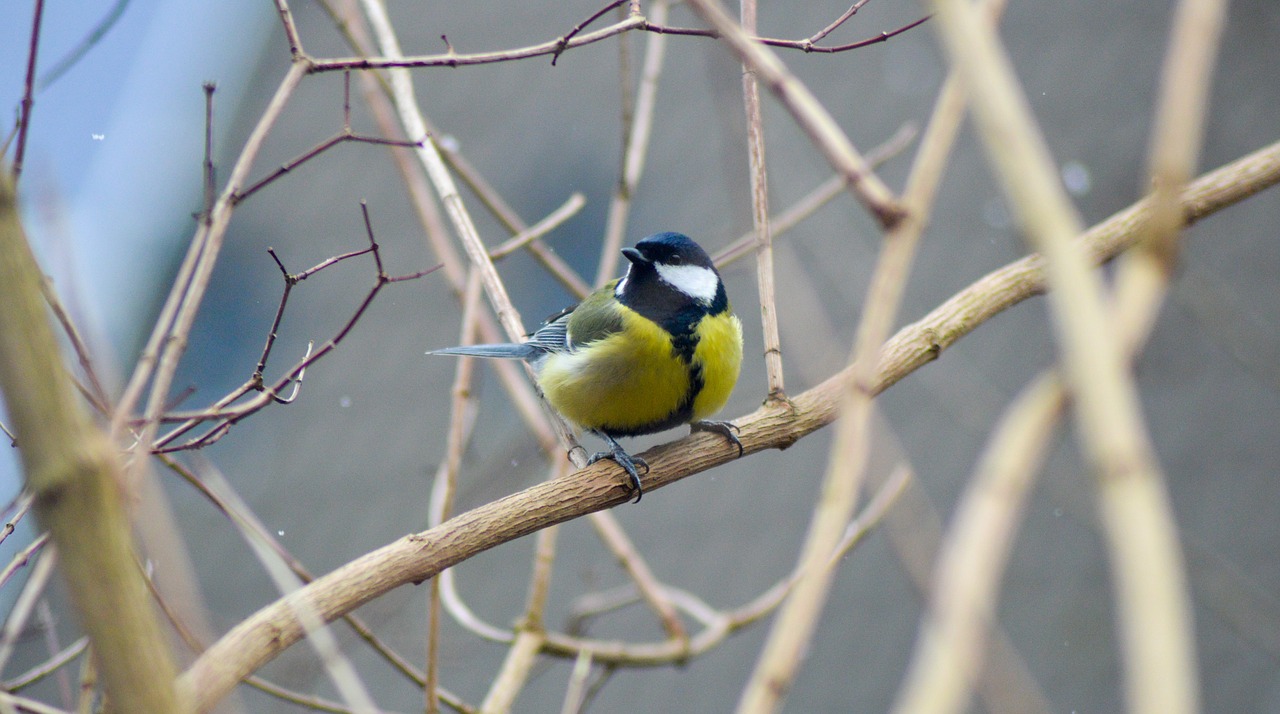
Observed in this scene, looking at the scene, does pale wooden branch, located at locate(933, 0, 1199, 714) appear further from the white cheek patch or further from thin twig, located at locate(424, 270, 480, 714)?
the white cheek patch

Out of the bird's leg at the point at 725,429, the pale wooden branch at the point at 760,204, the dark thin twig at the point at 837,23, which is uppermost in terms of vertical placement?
the dark thin twig at the point at 837,23

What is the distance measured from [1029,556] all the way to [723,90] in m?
3.93

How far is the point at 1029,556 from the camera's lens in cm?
482

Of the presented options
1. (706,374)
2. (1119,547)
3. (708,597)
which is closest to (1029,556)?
(708,597)

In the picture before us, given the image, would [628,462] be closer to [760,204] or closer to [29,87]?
[760,204]

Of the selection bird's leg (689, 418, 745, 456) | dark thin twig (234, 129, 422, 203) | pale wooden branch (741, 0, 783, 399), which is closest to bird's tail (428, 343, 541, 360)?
bird's leg (689, 418, 745, 456)

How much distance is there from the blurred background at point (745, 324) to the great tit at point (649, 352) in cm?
164

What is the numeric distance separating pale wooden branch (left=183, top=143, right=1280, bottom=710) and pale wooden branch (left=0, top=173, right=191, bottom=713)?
1.12 m

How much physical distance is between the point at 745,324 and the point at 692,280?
2.38m

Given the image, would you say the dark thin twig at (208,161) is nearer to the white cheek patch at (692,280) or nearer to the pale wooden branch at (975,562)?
the white cheek patch at (692,280)

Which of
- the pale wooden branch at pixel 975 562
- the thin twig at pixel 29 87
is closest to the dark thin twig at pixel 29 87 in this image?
the thin twig at pixel 29 87

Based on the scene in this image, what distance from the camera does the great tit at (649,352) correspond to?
7.97ft

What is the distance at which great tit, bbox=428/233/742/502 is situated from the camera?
2.43 m

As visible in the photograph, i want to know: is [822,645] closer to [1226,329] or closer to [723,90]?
[1226,329]
